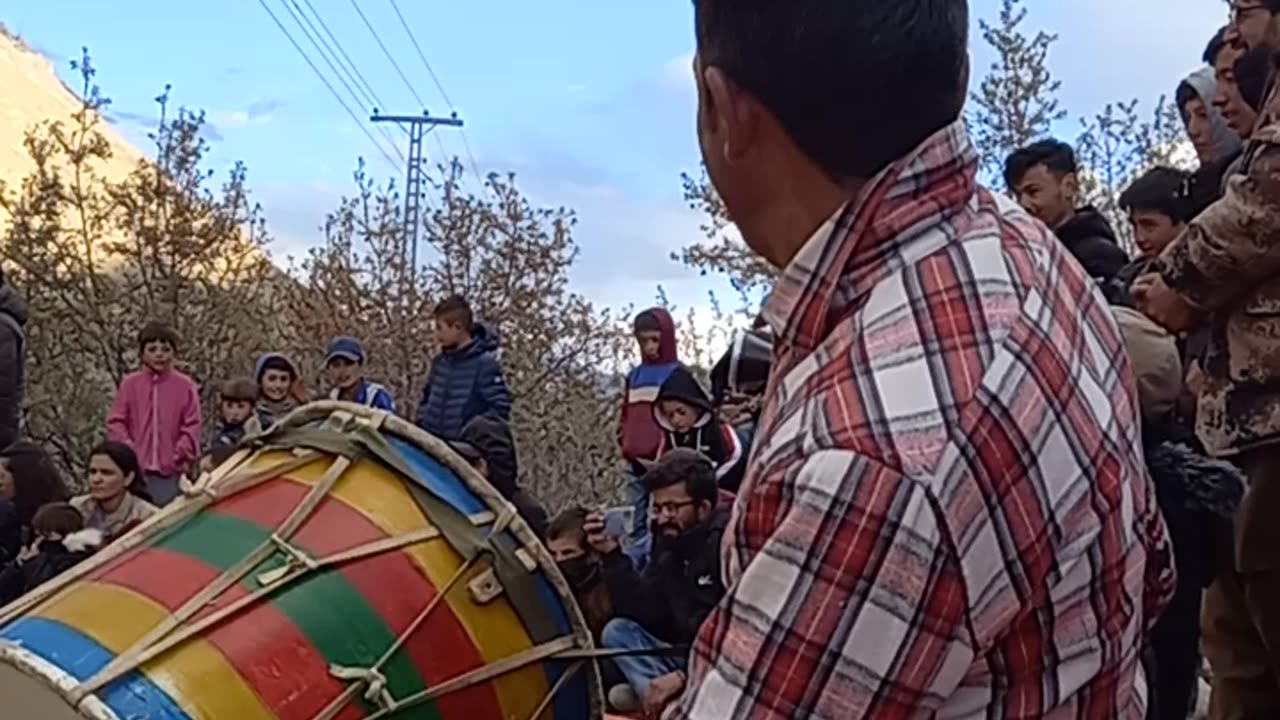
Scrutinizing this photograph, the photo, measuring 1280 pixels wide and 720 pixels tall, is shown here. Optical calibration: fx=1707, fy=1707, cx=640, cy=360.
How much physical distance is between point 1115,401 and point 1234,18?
320 centimetres

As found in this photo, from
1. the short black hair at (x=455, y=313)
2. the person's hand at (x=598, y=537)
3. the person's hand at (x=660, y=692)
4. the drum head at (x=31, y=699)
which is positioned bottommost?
the person's hand at (x=660, y=692)

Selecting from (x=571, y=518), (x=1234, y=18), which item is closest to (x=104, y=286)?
(x=571, y=518)

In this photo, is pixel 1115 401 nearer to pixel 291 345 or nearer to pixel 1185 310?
pixel 1185 310

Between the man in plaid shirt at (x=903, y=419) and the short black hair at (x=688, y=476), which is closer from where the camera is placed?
the man in plaid shirt at (x=903, y=419)

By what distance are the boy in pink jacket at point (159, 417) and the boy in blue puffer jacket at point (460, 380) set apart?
4.37ft

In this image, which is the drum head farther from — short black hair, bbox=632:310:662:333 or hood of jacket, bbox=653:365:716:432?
short black hair, bbox=632:310:662:333

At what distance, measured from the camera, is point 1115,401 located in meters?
1.34

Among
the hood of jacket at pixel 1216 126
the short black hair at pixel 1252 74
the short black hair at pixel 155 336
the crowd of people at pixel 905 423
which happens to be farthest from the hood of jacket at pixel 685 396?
the crowd of people at pixel 905 423

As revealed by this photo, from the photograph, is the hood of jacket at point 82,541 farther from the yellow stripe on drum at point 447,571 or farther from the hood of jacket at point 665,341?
the yellow stripe on drum at point 447,571

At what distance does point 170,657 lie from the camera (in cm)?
267

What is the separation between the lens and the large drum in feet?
8.68

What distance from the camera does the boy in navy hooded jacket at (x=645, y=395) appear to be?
7.39m

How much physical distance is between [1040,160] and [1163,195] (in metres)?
0.59

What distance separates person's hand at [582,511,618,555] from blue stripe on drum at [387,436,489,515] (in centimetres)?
298
